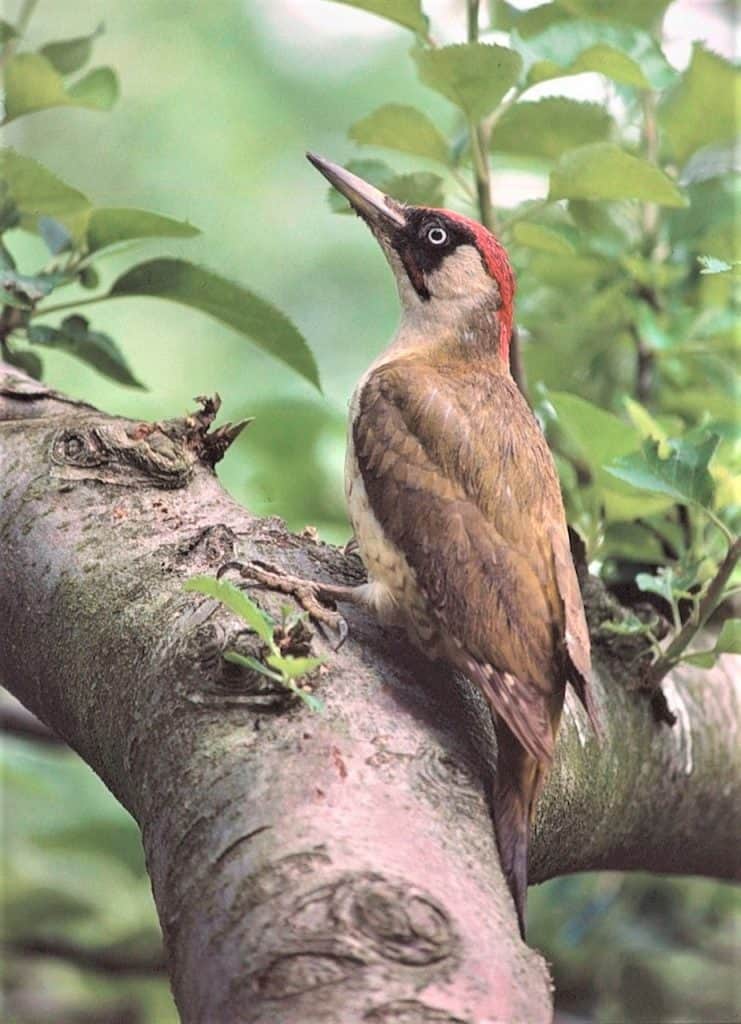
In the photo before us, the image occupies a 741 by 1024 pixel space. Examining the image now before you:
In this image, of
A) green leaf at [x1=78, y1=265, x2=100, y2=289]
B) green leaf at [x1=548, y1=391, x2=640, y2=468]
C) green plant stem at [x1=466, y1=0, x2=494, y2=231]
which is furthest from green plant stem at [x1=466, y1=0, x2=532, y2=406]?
green leaf at [x1=78, y1=265, x2=100, y2=289]

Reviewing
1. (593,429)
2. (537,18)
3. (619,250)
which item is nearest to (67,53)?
(537,18)

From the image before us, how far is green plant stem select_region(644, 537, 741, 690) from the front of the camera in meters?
2.27

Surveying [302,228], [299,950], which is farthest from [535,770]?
[302,228]

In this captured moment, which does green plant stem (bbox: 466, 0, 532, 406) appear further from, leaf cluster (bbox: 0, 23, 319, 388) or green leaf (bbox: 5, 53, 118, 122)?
green leaf (bbox: 5, 53, 118, 122)

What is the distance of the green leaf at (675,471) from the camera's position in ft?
7.68

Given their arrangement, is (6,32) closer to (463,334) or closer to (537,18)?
(537,18)

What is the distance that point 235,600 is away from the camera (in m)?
1.69

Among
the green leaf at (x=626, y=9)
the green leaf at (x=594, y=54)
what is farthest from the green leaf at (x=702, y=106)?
the green leaf at (x=594, y=54)

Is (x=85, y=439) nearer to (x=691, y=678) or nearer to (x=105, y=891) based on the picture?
(x=691, y=678)

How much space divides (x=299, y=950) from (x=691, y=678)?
1493 millimetres

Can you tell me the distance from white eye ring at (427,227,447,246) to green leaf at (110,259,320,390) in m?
0.66

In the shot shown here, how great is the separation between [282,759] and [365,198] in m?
1.73

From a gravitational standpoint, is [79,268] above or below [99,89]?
below

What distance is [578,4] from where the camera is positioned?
2811 millimetres
